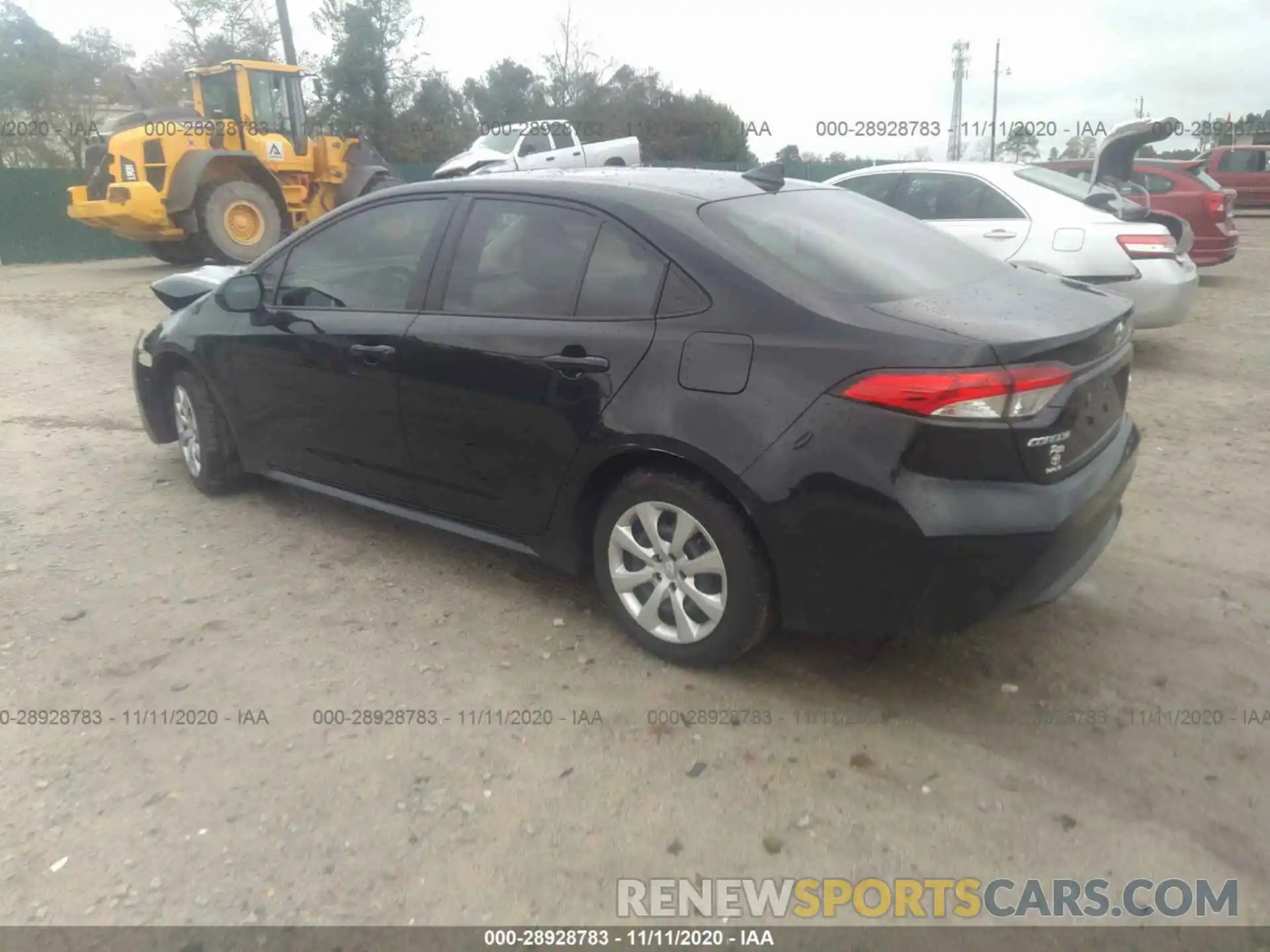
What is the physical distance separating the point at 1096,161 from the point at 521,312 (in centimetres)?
759

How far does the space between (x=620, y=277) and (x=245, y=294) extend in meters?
1.96

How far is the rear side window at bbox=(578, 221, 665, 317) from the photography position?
131 inches

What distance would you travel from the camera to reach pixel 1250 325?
31.3 feet

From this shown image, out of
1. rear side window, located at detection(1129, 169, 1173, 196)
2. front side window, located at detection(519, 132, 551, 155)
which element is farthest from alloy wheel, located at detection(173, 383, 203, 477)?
front side window, located at detection(519, 132, 551, 155)

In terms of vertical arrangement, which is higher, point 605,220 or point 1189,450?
point 605,220

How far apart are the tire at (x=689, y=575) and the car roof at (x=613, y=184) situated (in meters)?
1.00

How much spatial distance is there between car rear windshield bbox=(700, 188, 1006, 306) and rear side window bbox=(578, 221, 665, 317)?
0.24 m

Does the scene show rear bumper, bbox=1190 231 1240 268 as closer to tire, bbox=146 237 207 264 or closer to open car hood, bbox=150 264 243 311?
open car hood, bbox=150 264 243 311

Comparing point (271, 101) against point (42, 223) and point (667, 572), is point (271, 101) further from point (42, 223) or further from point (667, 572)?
point (667, 572)

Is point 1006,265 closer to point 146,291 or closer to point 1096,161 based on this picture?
point 1096,161

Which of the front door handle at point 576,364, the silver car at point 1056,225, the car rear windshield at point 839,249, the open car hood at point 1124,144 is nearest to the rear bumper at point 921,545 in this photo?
the car rear windshield at point 839,249

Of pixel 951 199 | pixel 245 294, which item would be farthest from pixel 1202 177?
pixel 245 294

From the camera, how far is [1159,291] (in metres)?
7.33

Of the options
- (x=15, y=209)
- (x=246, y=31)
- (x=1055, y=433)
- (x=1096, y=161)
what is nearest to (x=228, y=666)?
(x=1055, y=433)
